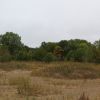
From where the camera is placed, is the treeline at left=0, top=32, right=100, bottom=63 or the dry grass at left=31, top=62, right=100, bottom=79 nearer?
the dry grass at left=31, top=62, right=100, bottom=79

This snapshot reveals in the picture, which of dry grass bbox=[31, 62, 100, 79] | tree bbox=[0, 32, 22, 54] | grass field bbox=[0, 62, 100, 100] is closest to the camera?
grass field bbox=[0, 62, 100, 100]

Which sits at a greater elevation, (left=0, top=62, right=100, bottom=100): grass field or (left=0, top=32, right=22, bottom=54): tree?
(left=0, top=32, right=22, bottom=54): tree

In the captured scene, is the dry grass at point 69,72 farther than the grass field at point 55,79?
Yes

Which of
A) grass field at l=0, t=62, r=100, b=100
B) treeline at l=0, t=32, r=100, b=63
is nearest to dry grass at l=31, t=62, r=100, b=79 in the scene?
grass field at l=0, t=62, r=100, b=100

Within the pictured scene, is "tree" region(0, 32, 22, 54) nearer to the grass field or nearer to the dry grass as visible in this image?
the grass field

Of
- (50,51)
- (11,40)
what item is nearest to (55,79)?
(50,51)

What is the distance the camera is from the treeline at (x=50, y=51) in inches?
2019

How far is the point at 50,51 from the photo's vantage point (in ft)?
223

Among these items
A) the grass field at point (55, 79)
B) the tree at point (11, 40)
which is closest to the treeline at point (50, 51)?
the tree at point (11, 40)

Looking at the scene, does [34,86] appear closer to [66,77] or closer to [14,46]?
[66,77]

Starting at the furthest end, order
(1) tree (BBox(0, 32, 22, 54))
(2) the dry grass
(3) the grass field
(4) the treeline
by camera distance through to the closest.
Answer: (1) tree (BBox(0, 32, 22, 54))
(4) the treeline
(2) the dry grass
(3) the grass field

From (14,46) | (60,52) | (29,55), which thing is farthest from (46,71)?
(14,46)

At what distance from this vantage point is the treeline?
51281mm

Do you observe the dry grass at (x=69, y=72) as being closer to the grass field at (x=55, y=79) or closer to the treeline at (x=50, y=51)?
the grass field at (x=55, y=79)
